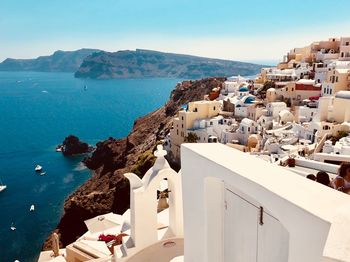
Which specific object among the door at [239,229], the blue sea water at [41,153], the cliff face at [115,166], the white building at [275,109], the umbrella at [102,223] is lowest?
the blue sea water at [41,153]

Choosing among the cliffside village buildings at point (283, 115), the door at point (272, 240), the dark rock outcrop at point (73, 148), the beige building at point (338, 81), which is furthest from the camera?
the dark rock outcrop at point (73, 148)

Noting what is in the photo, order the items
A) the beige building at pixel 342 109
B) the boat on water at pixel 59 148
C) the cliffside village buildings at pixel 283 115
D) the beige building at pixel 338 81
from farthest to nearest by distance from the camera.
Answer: the boat on water at pixel 59 148 → the beige building at pixel 338 81 → the beige building at pixel 342 109 → the cliffside village buildings at pixel 283 115

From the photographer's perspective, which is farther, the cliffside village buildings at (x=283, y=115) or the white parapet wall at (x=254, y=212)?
the cliffside village buildings at (x=283, y=115)

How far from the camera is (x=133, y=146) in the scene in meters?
51.8

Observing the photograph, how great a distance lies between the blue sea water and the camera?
114 feet

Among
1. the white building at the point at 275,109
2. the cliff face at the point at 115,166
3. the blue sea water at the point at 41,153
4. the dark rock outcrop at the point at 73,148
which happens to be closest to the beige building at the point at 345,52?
the white building at the point at 275,109

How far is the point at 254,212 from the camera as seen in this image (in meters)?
3.60

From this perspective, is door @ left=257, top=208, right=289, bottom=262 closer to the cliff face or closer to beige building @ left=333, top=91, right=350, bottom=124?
the cliff face

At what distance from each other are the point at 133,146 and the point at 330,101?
2998 cm

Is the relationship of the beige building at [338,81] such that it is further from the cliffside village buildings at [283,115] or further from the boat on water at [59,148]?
the boat on water at [59,148]

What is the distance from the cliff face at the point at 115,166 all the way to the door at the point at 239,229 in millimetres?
25210

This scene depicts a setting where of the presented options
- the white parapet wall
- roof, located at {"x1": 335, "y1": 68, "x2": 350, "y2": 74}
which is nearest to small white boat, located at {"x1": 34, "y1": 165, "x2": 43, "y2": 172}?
roof, located at {"x1": 335, "y1": 68, "x2": 350, "y2": 74}

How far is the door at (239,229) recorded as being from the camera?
3668mm

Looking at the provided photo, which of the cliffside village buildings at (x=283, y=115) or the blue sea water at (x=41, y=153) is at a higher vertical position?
the cliffside village buildings at (x=283, y=115)
